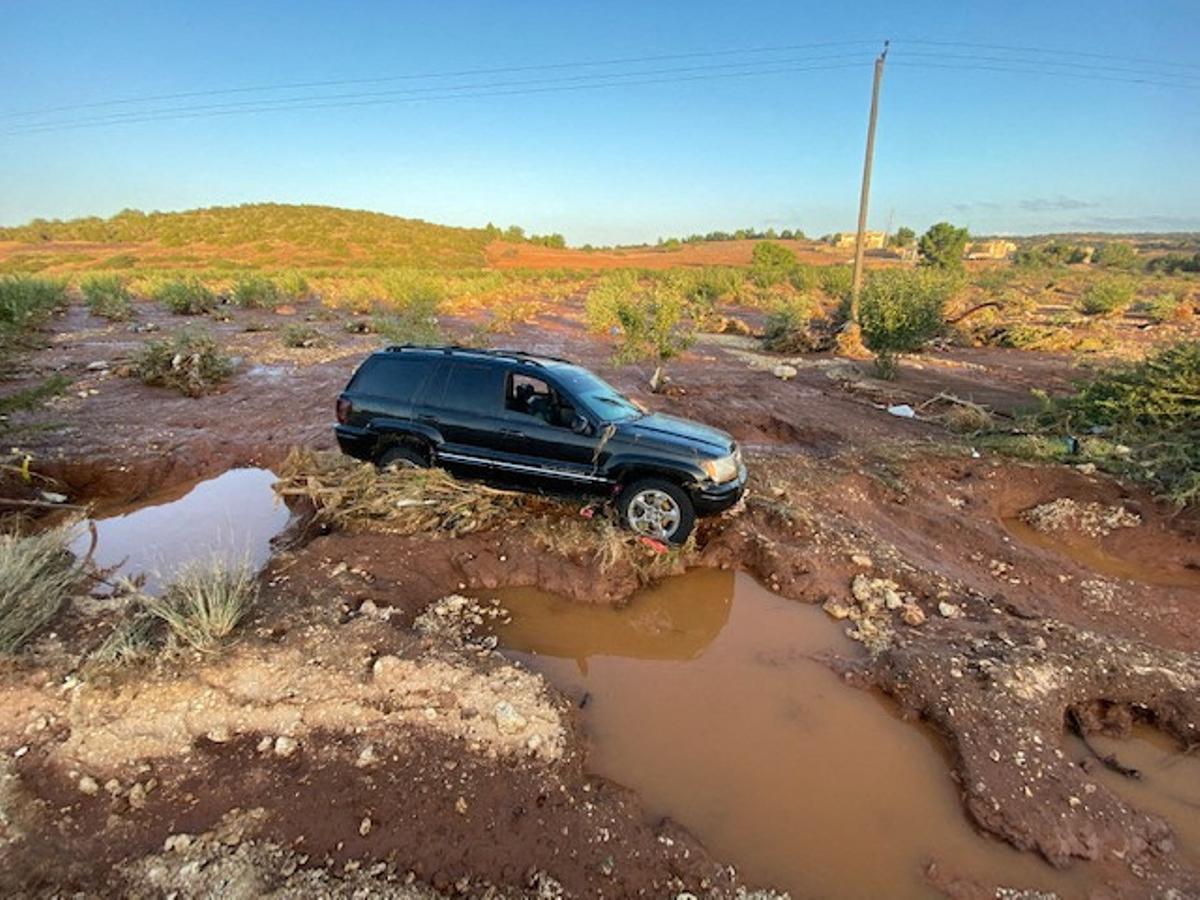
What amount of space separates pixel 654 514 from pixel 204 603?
369 centimetres

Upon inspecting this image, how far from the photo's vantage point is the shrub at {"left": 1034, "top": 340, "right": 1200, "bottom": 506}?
7887 millimetres

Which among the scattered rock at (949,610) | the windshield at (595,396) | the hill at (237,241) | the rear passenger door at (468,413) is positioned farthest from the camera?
the hill at (237,241)

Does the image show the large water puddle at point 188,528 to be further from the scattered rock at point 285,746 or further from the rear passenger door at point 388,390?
the scattered rock at point 285,746

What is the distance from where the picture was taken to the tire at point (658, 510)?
5.93m

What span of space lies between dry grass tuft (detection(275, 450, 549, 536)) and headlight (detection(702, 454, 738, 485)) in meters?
1.83

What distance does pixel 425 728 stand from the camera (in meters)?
3.76

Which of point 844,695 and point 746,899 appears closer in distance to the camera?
point 746,899

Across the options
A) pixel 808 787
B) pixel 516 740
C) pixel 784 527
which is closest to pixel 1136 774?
pixel 808 787

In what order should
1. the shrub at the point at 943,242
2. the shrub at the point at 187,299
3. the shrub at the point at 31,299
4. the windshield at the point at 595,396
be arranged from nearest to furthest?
the windshield at the point at 595,396
the shrub at the point at 31,299
the shrub at the point at 187,299
the shrub at the point at 943,242

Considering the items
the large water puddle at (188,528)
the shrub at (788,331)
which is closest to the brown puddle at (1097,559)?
the large water puddle at (188,528)

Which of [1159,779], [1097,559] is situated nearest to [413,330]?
[1097,559]

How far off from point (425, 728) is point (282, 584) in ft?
7.12

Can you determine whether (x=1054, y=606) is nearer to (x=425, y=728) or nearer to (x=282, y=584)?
(x=425, y=728)

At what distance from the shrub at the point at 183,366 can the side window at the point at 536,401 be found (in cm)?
857
